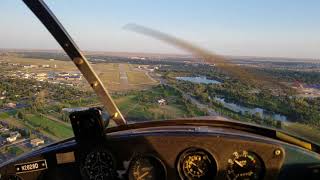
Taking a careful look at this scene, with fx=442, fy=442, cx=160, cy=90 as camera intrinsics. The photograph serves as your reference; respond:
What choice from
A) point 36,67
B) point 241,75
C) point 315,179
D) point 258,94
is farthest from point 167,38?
point 36,67

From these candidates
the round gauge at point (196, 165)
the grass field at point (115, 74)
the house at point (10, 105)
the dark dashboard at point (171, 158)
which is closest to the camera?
the dark dashboard at point (171, 158)

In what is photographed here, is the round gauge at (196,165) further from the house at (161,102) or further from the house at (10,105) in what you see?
the house at (10,105)

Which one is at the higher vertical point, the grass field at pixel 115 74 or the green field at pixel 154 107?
the grass field at pixel 115 74

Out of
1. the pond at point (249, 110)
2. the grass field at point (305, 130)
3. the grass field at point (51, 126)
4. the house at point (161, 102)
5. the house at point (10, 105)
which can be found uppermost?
the pond at point (249, 110)

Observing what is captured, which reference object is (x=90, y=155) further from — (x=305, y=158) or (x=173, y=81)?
(x=305, y=158)

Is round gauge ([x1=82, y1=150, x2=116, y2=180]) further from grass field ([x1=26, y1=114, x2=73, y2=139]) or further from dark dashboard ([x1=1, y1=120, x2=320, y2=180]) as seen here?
grass field ([x1=26, y1=114, x2=73, y2=139])

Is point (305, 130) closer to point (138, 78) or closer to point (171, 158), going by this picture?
point (171, 158)

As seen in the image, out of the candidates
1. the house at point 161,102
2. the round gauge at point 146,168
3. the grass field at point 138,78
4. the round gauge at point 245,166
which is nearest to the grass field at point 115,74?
the grass field at point 138,78
